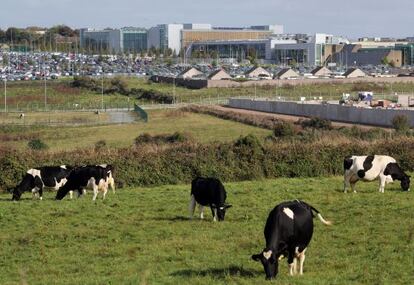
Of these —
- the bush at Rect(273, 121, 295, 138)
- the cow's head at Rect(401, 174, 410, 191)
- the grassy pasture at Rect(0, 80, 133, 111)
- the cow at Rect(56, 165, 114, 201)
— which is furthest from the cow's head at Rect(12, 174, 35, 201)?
the grassy pasture at Rect(0, 80, 133, 111)

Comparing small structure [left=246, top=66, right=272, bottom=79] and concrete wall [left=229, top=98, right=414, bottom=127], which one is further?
small structure [left=246, top=66, right=272, bottom=79]

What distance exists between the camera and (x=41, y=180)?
74.5 feet

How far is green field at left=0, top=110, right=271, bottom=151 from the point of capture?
46594 mm

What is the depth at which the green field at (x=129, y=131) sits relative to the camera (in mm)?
46594

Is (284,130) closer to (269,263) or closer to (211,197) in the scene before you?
(211,197)

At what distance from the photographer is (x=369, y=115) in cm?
5075

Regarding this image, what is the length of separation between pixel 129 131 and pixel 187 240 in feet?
127

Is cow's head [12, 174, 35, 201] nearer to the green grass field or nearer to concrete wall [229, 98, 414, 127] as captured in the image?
the green grass field

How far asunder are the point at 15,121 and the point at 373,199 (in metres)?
48.7

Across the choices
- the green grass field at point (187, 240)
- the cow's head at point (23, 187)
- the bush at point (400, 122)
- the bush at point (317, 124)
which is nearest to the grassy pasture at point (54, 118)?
the bush at point (317, 124)

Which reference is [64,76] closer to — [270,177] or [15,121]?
[15,121]

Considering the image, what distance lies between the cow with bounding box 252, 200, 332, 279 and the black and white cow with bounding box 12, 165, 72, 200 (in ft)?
37.4

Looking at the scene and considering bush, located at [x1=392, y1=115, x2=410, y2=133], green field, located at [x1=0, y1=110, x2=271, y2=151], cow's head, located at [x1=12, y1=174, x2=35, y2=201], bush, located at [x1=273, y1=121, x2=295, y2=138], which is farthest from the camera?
green field, located at [x1=0, y1=110, x2=271, y2=151]

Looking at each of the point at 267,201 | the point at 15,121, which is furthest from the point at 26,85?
the point at 267,201
